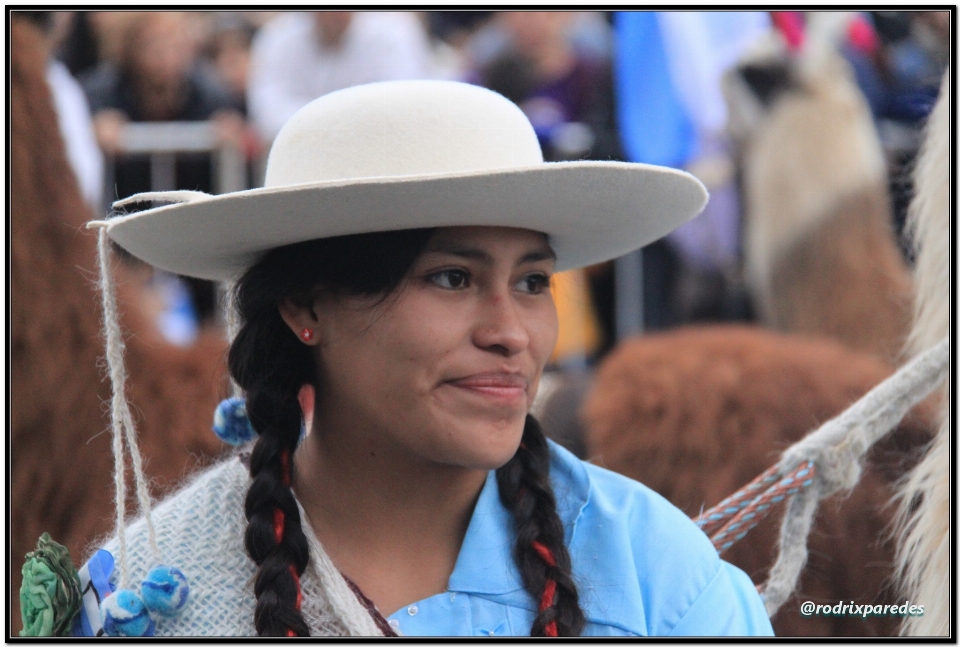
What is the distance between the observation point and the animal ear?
482cm

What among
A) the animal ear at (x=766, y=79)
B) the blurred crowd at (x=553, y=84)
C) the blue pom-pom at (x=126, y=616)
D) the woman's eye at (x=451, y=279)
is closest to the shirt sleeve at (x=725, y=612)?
the woman's eye at (x=451, y=279)

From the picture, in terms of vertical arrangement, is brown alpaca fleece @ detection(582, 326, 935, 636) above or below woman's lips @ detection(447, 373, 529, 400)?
below

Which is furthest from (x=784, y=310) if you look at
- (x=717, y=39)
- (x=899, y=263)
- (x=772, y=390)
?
(x=772, y=390)

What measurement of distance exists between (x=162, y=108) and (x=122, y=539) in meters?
4.12

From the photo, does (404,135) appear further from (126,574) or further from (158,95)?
(158,95)

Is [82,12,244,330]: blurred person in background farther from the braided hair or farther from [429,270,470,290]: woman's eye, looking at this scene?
[429,270,470,290]: woman's eye

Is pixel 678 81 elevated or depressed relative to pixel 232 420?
elevated

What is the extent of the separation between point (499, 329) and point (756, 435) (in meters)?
1.31

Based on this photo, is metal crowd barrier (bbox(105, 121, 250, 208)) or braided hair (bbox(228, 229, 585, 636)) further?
metal crowd barrier (bbox(105, 121, 250, 208))

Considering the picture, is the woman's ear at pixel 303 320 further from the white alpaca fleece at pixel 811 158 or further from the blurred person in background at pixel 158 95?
the blurred person in background at pixel 158 95

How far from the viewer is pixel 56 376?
8.54 ft

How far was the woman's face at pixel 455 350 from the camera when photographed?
160cm

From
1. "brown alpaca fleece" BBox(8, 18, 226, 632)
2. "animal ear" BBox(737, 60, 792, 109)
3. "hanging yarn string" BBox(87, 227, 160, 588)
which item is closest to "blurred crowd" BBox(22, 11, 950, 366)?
"animal ear" BBox(737, 60, 792, 109)

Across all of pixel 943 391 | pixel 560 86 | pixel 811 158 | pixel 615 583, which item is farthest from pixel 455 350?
pixel 560 86
